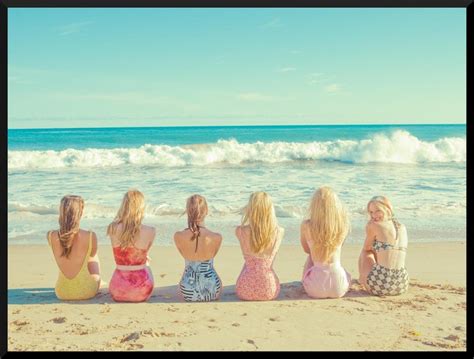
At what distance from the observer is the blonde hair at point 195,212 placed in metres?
4.86

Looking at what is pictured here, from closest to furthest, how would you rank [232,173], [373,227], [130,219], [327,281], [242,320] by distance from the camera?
[242,320]
[130,219]
[327,281]
[373,227]
[232,173]

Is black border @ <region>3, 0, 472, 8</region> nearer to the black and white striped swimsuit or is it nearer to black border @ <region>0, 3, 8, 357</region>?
black border @ <region>0, 3, 8, 357</region>

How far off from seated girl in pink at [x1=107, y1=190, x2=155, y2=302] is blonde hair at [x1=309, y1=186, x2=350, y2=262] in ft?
4.93

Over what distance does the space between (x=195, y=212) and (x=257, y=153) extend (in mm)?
16752

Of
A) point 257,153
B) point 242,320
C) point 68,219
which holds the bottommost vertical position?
point 242,320

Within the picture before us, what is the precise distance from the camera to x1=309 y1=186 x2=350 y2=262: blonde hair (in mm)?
4902

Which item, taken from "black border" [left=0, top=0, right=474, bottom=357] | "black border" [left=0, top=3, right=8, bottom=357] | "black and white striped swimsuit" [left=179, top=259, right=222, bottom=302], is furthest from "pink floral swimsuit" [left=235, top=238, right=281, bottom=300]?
"black border" [left=0, top=3, right=8, bottom=357]

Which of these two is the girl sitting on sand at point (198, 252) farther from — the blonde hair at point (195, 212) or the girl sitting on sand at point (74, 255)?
the girl sitting on sand at point (74, 255)

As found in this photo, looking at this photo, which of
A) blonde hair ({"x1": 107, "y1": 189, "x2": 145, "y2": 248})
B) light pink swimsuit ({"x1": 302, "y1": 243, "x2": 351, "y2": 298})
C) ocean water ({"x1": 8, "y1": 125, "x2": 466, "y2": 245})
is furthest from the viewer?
ocean water ({"x1": 8, "y1": 125, "x2": 466, "y2": 245})

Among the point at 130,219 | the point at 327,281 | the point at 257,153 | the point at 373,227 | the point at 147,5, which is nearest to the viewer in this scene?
the point at 147,5

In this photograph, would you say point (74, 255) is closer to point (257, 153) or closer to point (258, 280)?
point (258, 280)

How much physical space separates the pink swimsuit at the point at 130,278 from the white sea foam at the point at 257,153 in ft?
46.0

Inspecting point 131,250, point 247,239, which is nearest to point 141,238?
point 131,250

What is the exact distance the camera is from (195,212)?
16.0 ft
